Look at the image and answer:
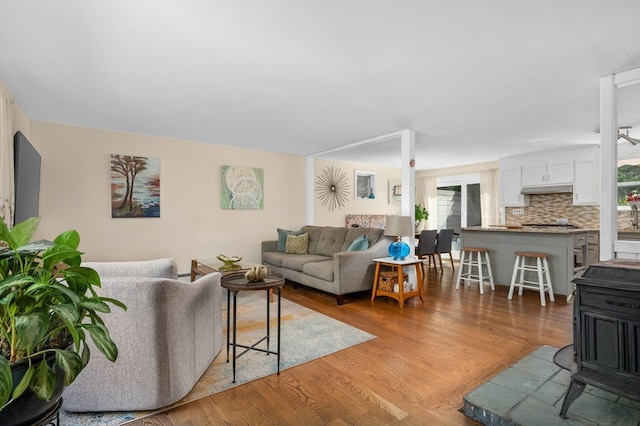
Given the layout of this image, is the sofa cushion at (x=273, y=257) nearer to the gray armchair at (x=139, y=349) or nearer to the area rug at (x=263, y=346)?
the area rug at (x=263, y=346)

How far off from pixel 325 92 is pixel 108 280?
2414 millimetres

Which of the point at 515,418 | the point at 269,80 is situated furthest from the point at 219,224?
the point at 515,418

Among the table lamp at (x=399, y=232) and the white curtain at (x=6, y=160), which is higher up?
the white curtain at (x=6, y=160)

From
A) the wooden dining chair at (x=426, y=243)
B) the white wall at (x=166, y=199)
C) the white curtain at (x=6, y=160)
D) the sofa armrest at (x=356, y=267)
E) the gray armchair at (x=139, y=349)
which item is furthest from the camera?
the wooden dining chair at (x=426, y=243)

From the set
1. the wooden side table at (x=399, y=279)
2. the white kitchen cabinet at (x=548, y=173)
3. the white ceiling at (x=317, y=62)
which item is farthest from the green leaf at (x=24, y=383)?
the white kitchen cabinet at (x=548, y=173)

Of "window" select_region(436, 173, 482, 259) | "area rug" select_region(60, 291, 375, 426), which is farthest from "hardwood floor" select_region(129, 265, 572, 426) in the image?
"window" select_region(436, 173, 482, 259)

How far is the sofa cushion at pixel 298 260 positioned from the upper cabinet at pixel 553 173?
4328 mm

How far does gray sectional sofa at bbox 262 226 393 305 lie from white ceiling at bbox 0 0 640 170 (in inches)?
64.2

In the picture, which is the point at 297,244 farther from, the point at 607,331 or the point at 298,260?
the point at 607,331

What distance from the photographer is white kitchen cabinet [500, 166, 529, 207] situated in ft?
21.4

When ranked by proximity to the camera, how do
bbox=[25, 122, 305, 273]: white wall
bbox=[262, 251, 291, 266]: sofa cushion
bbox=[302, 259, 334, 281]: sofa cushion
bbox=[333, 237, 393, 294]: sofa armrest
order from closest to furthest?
1. bbox=[333, 237, 393, 294]: sofa armrest
2. bbox=[302, 259, 334, 281]: sofa cushion
3. bbox=[25, 122, 305, 273]: white wall
4. bbox=[262, 251, 291, 266]: sofa cushion

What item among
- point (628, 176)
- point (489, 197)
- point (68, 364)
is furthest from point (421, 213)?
point (68, 364)

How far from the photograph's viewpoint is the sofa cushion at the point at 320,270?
4070mm

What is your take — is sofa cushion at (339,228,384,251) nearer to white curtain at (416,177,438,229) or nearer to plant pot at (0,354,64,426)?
plant pot at (0,354,64,426)
